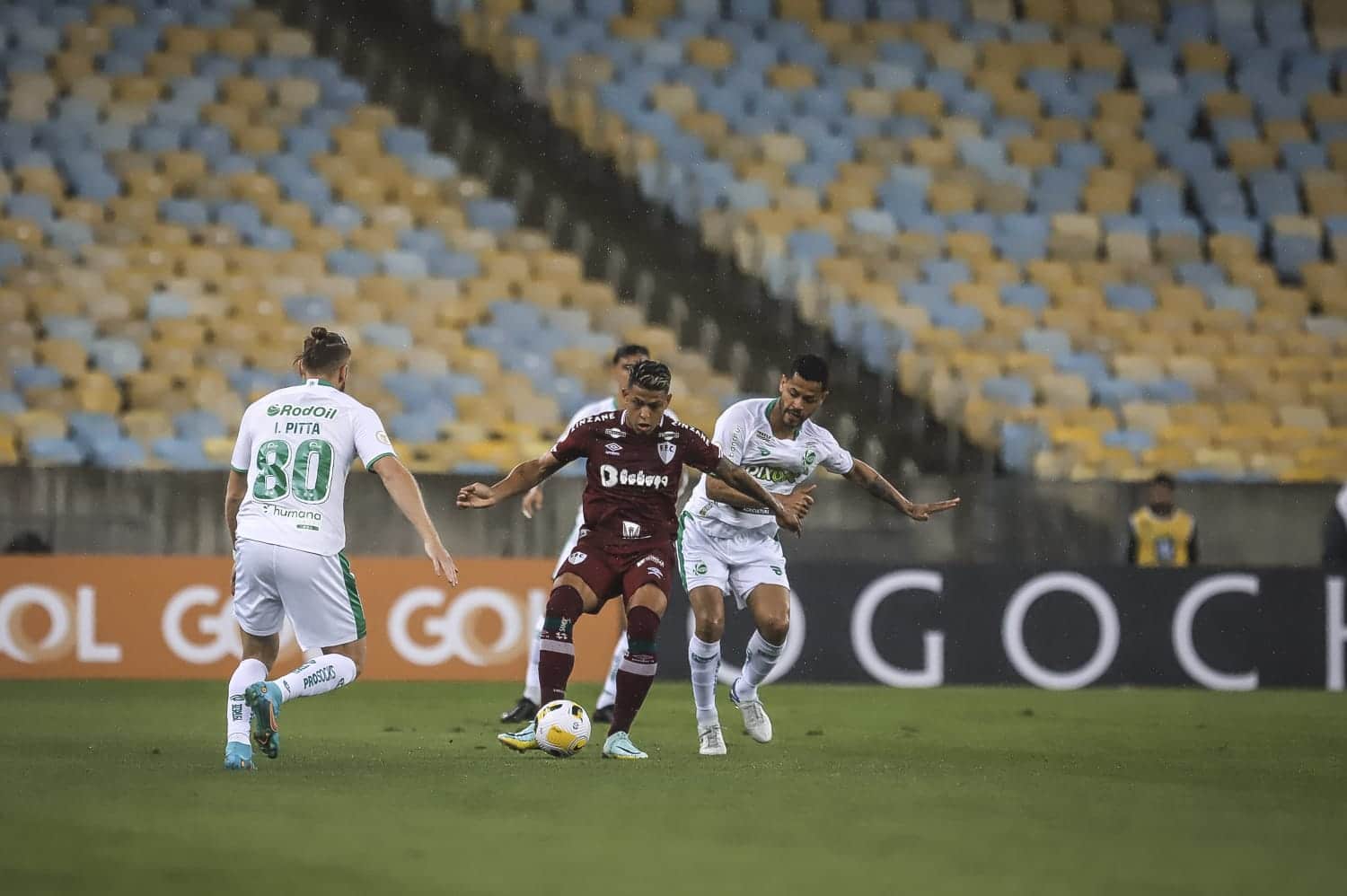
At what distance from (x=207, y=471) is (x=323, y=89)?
21.2 feet

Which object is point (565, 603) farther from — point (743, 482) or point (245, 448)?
point (245, 448)

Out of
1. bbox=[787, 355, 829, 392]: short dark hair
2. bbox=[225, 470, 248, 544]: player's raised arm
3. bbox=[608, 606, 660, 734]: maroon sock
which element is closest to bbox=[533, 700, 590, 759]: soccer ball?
bbox=[608, 606, 660, 734]: maroon sock

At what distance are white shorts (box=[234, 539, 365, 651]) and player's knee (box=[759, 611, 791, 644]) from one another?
107 inches

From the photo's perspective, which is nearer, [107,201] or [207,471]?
[207,471]

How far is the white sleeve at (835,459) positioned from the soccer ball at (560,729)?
234cm

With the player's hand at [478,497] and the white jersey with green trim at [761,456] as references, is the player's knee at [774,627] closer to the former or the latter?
the white jersey with green trim at [761,456]

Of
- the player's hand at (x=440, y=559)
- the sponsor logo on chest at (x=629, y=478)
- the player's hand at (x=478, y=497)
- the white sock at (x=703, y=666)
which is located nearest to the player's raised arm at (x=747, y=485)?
the sponsor logo on chest at (x=629, y=478)

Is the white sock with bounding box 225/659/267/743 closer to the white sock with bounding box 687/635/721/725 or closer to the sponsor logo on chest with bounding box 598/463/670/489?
the sponsor logo on chest with bounding box 598/463/670/489

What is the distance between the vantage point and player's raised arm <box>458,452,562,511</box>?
950cm

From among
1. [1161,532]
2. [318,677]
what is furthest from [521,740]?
[1161,532]

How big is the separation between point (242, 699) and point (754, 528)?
339 cm

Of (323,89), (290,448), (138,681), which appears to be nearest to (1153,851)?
(290,448)

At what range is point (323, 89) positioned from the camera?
70.8ft

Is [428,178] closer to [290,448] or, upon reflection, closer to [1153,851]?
[290,448]
